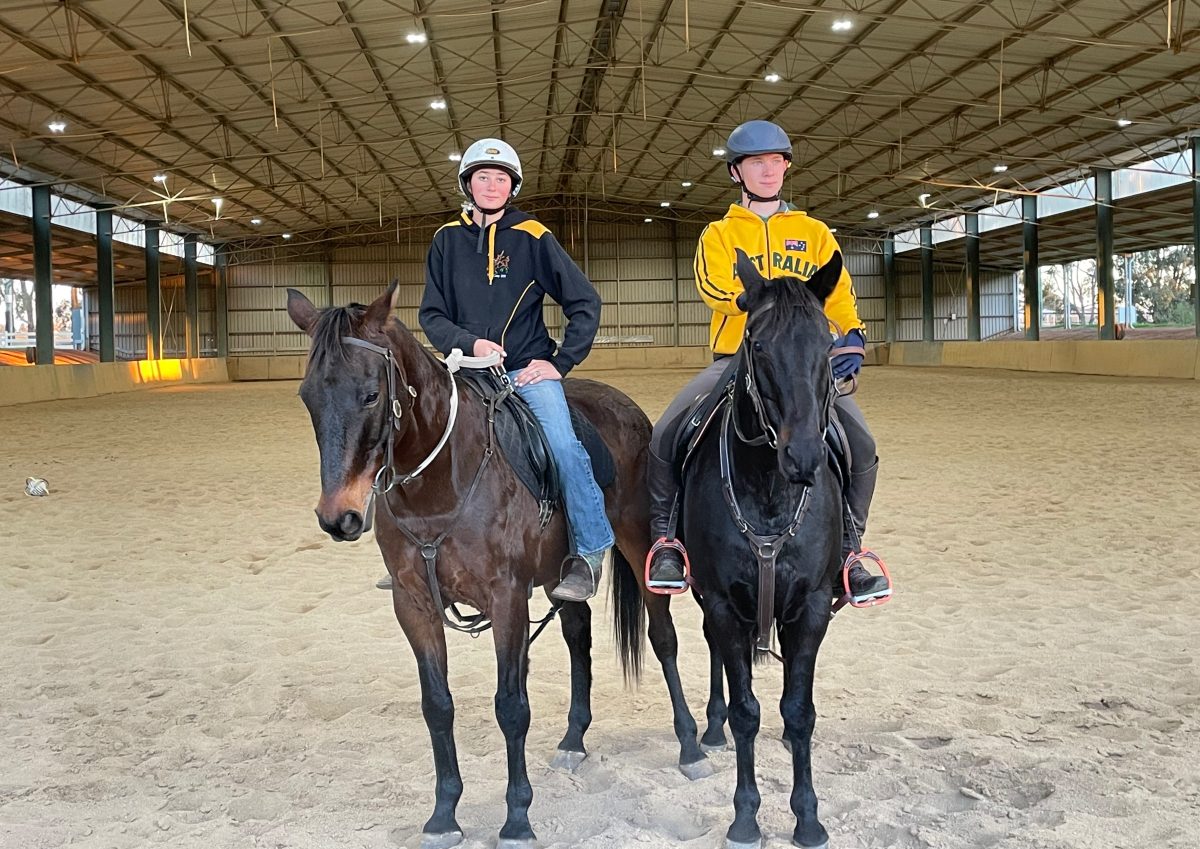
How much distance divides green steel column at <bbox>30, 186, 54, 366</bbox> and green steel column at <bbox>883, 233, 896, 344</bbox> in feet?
110

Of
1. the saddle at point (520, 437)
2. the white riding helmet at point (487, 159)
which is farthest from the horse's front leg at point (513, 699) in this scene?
the white riding helmet at point (487, 159)

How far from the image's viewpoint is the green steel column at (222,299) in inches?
1671

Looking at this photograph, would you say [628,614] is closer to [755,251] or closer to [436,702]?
[436,702]

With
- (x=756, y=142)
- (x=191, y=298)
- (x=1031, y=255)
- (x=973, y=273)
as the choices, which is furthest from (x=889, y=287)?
(x=756, y=142)

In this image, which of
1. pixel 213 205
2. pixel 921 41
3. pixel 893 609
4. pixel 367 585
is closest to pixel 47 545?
pixel 367 585

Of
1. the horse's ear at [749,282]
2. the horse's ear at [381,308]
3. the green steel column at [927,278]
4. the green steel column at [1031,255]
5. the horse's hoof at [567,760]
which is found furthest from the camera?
the green steel column at [927,278]

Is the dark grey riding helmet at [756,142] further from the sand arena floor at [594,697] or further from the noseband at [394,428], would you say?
the sand arena floor at [594,697]

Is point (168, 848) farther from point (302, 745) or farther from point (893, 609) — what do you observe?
point (893, 609)

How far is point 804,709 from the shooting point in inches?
124

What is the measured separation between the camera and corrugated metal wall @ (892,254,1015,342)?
4538 centimetres

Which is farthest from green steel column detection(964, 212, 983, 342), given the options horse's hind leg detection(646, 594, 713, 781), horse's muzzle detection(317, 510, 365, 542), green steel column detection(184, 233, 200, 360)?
horse's muzzle detection(317, 510, 365, 542)

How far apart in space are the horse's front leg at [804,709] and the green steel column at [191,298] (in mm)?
40258

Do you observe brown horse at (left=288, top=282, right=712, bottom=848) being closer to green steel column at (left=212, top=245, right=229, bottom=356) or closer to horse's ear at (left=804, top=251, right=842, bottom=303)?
horse's ear at (left=804, top=251, right=842, bottom=303)

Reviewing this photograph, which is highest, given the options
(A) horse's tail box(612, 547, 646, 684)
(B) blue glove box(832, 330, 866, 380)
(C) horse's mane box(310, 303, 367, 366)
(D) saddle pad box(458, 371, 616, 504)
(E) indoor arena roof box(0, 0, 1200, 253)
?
(E) indoor arena roof box(0, 0, 1200, 253)
